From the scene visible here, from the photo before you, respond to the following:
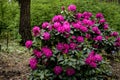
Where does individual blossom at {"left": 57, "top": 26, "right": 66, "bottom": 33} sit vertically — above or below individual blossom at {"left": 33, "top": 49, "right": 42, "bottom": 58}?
above

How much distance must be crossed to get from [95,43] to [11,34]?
400 centimetres

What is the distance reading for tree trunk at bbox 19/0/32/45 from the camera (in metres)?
8.95

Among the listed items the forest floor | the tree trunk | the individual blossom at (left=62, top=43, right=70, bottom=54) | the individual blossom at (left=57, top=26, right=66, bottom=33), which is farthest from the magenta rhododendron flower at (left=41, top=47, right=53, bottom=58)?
the tree trunk

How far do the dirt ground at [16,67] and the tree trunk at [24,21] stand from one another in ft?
4.02

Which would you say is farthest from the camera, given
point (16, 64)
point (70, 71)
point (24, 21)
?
point (24, 21)

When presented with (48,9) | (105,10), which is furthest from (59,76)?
(105,10)

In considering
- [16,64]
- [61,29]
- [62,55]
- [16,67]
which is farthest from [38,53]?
[16,64]

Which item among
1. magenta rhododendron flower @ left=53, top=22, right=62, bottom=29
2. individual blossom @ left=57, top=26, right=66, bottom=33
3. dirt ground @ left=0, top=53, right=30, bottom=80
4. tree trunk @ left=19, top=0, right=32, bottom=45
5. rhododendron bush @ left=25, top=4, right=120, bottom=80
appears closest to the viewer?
rhododendron bush @ left=25, top=4, right=120, bottom=80

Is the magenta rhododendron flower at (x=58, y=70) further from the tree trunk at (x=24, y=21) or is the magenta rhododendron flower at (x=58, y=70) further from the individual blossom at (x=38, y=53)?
the tree trunk at (x=24, y=21)

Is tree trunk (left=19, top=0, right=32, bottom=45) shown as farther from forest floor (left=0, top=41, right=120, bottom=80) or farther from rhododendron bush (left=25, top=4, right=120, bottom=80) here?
rhododendron bush (left=25, top=4, right=120, bottom=80)

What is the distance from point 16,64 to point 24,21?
2279 millimetres

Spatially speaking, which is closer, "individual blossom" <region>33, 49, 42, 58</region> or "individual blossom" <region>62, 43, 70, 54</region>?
"individual blossom" <region>62, 43, 70, 54</region>

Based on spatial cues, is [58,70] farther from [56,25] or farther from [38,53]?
[56,25]

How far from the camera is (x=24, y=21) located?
9.12 m
